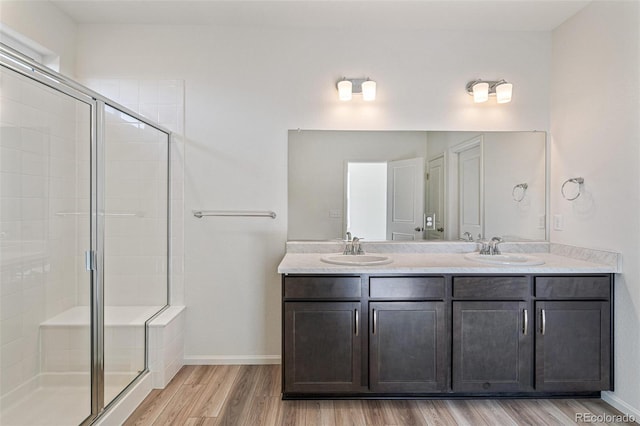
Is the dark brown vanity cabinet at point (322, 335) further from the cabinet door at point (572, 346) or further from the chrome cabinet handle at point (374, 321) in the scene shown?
the cabinet door at point (572, 346)

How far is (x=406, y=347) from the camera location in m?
2.28

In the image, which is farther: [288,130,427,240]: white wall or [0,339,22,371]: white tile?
[288,130,427,240]: white wall

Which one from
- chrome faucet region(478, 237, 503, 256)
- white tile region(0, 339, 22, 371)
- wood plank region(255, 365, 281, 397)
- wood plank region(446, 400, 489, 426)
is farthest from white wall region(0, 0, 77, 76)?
wood plank region(446, 400, 489, 426)

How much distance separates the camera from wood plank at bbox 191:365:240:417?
223cm

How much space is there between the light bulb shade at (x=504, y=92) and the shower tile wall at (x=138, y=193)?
237cm

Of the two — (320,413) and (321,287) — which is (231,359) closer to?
(320,413)

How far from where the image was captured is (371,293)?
90.0 inches

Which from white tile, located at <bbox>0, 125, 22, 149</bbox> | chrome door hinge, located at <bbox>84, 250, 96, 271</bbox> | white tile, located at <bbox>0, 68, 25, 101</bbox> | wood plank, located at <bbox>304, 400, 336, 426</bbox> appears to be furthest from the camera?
wood plank, located at <bbox>304, 400, 336, 426</bbox>

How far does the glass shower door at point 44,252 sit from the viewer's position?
6.14ft

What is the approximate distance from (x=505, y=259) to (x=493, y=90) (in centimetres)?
126

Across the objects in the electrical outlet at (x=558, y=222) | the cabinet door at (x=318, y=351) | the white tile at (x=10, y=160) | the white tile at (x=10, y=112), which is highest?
the white tile at (x=10, y=112)

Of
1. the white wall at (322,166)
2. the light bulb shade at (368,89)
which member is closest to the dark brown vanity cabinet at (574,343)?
the white wall at (322,166)

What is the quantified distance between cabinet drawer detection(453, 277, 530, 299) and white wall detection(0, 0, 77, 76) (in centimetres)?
306

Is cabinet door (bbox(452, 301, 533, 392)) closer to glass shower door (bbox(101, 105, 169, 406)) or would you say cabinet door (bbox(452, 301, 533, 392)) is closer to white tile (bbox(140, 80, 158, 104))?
glass shower door (bbox(101, 105, 169, 406))
